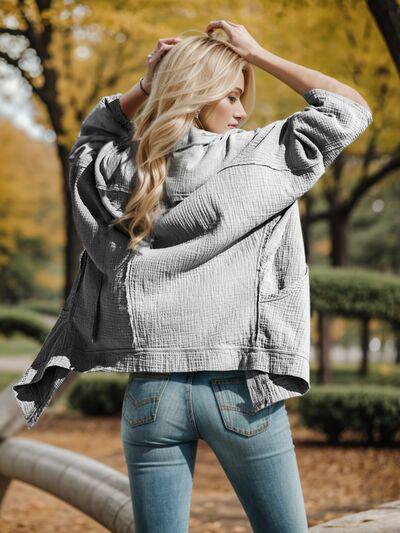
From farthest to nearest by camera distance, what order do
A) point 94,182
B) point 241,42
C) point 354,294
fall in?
point 354,294
point 94,182
point 241,42

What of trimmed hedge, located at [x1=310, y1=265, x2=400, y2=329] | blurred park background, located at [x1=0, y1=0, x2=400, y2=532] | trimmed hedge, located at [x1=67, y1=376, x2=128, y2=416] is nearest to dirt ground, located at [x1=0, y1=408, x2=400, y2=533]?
blurred park background, located at [x1=0, y1=0, x2=400, y2=532]

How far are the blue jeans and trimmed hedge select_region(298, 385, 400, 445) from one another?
22.3 ft

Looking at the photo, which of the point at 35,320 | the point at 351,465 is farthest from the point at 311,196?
the point at 351,465

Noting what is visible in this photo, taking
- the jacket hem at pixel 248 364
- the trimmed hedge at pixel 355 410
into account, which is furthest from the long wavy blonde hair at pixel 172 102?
the trimmed hedge at pixel 355 410

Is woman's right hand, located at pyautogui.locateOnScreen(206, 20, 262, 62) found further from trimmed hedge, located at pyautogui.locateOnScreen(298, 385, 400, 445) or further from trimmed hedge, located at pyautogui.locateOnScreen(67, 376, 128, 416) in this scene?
trimmed hedge, located at pyautogui.locateOnScreen(67, 376, 128, 416)

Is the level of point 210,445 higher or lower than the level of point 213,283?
lower

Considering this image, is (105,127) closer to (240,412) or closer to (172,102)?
(172,102)

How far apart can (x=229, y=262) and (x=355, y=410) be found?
716 centimetres

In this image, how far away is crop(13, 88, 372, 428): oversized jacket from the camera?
193 cm

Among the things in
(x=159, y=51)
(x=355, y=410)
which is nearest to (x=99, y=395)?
(x=355, y=410)

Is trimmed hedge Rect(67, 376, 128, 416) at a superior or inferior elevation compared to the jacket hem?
inferior

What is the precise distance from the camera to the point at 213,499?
6.64 metres

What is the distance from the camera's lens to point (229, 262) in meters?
1.96

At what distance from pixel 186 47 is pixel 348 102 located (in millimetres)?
409
